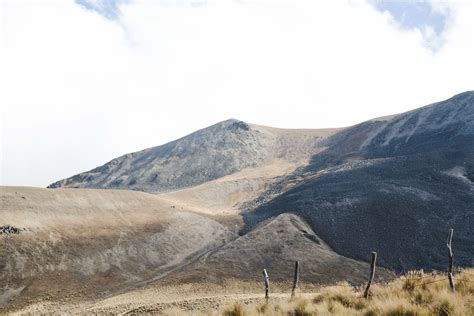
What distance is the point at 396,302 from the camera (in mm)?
11398

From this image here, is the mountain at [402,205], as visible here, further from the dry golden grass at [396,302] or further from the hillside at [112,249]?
the dry golden grass at [396,302]

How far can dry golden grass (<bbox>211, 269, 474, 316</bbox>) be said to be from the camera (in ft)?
35.0

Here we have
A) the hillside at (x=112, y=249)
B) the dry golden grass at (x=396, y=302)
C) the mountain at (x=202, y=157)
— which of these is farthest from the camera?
the mountain at (x=202, y=157)

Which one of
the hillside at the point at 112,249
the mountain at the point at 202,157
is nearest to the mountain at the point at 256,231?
the hillside at the point at 112,249

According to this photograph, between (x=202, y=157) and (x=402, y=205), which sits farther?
(x=202, y=157)

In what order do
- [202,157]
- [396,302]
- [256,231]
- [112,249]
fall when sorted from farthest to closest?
1. [202,157]
2. [256,231]
3. [112,249]
4. [396,302]

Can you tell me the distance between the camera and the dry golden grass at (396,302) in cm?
1066

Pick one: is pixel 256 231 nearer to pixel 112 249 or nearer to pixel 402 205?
pixel 112 249

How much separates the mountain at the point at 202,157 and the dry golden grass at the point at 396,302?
8384cm

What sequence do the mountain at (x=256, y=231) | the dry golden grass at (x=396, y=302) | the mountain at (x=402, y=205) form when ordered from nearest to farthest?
the dry golden grass at (x=396, y=302)
the mountain at (x=256, y=231)
the mountain at (x=402, y=205)

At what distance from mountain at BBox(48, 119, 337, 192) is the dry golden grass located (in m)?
83.8

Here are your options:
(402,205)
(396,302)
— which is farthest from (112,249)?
(396,302)

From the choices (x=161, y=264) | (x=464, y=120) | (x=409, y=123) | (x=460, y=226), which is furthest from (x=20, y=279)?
(x=409, y=123)

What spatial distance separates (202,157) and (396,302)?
98.8 m
